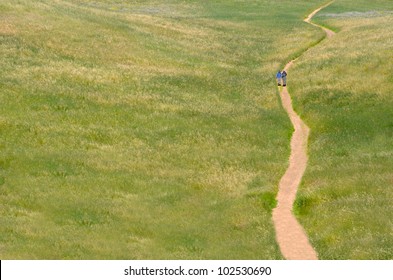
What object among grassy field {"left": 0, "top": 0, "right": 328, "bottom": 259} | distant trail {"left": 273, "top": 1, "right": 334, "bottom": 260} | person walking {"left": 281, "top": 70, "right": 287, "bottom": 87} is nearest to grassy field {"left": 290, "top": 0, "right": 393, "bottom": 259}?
distant trail {"left": 273, "top": 1, "right": 334, "bottom": 260}

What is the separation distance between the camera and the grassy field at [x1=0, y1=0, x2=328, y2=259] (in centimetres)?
2866

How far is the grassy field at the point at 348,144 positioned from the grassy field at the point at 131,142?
216cm

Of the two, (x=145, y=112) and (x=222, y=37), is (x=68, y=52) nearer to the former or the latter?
(x=145, y=112)

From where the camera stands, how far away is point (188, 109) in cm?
4944

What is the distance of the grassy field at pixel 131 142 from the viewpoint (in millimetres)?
28656

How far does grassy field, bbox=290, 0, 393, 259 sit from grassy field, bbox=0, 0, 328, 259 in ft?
7.09

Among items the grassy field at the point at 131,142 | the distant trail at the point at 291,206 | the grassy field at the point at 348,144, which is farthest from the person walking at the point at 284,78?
the distant trail at the point at 291,206

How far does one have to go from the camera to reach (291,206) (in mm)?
33000

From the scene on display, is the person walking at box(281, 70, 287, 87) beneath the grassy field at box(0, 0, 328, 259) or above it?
beneath

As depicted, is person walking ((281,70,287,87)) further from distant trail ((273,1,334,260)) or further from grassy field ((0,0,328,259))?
distant trail ((273,1,334,260))

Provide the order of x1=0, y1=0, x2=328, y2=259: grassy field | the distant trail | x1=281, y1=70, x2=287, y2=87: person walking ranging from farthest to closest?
x1=281, y1=70, x2=287, y2=87: person walking < x1=0, y1=0, x2=328, y2=259: grassy field < the distant trail

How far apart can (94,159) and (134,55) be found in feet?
107

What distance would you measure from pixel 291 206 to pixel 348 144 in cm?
1101

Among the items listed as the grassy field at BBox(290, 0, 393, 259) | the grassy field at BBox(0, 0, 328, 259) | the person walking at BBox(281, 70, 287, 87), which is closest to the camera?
the grassy field at BBox(290, 0, 393, 259)
